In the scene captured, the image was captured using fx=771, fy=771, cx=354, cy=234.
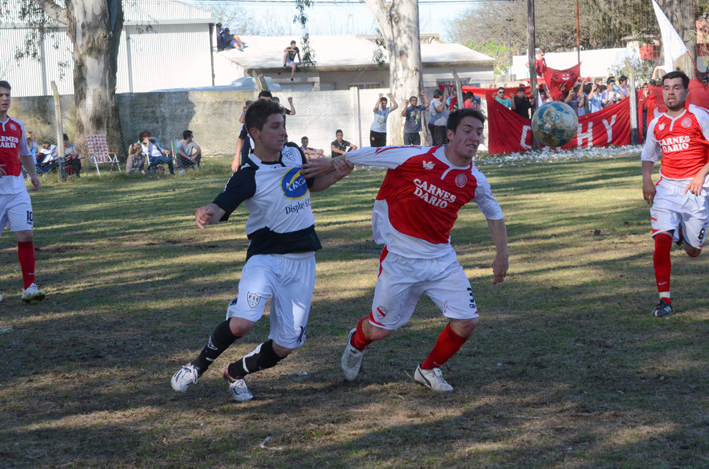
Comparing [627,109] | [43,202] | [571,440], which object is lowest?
[571,440]

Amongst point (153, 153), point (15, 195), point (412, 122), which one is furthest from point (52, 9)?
point (15, 195)

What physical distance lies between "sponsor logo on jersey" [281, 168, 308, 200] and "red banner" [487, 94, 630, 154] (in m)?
19.1

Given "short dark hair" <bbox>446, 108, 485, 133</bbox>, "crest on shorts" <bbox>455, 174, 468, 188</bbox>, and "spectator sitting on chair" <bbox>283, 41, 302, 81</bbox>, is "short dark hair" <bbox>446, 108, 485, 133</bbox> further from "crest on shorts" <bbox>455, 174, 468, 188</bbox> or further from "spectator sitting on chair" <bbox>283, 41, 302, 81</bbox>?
"spectator sitting on chair" <bbox>283, 41, 302, 81</bbox>

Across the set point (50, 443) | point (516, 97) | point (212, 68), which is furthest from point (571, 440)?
point (212, 68)

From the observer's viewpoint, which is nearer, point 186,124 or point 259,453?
point 259,453

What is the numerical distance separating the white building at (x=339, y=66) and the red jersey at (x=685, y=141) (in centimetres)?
3250

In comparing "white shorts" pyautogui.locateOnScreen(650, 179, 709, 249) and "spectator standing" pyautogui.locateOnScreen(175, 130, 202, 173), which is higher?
"spectator standing" pyautogui.locateOnScreen(175, 130, 202, 173)

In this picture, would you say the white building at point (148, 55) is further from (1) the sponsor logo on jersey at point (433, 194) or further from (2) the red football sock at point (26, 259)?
(1) the sponsor logo on jersey at point (433, 194)

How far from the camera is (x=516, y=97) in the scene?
2331 cm

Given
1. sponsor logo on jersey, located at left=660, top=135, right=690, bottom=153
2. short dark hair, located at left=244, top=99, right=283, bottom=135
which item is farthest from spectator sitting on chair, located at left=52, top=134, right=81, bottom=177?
short dark hair, located at left=244, top=99, right=283, bottom=135

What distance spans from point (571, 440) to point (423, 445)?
80 cm

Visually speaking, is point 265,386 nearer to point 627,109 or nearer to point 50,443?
point 50,443

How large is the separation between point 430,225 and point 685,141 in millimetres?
3393

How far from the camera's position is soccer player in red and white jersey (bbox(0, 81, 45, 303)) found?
780cm
